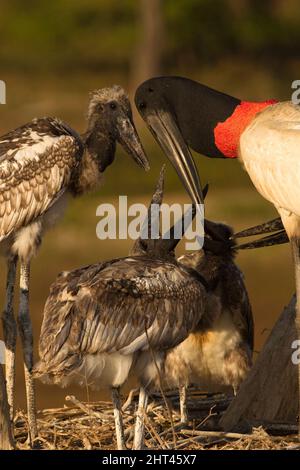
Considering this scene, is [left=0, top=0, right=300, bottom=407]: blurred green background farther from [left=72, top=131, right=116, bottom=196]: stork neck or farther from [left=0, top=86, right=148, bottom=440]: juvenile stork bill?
[left=0, top=86, right=148, bottom=440]: juvenile stork bill

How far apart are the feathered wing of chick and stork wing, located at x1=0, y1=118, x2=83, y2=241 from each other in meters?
1.01

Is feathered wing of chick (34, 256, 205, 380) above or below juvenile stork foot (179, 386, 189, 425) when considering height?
above

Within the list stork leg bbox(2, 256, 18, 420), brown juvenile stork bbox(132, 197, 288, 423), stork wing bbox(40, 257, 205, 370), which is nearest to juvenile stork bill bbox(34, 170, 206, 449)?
stork wing bbox(40, 257, 205, 370)

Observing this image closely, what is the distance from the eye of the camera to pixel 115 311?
7531 mm

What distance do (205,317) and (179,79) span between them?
5.19 feet

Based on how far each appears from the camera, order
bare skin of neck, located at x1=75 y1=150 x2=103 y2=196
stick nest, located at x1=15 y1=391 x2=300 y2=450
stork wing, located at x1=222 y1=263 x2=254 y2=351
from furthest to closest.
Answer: stork wing, located at x1=222 y1=263 x2=254 y2=351, bare skin of neck, located at x1=75 y1=150 x2=103 y2=196, stick nest, located at x1=15 y1=391 x2=300 y2=450

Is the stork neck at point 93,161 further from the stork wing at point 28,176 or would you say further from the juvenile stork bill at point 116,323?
the juvenile stork bill at point 116,323

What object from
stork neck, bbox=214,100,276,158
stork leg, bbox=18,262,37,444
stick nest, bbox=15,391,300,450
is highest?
stork neck, bbox=214,100,276,158

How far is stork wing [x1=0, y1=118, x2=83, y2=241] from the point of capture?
8695mm

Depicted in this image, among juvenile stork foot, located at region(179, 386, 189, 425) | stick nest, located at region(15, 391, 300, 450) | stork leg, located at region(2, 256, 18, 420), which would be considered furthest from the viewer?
juvenile stork foot, located at region(179, 386, 189, 425)

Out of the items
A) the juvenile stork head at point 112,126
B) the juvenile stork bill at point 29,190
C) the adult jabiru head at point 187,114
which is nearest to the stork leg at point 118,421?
the juvenile stork bill at point 29,190

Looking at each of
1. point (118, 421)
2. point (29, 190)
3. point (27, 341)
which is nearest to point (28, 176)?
point (29, 190)

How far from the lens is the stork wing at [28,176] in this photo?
342 inches
